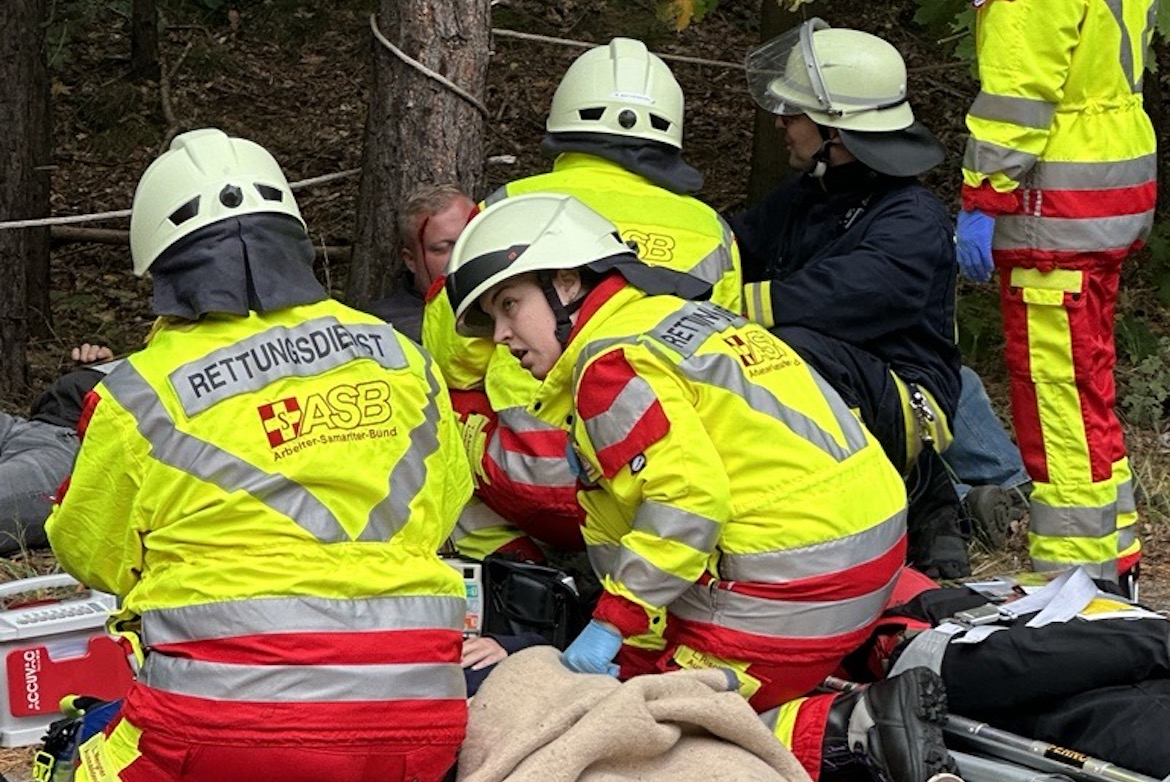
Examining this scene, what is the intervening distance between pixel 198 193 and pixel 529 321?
0.94 metres

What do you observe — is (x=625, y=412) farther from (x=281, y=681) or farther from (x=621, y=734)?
(x=281, y=681)

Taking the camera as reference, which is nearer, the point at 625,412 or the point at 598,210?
the point at 625,412

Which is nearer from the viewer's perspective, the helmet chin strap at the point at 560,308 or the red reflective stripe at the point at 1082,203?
the helmet chin strap at the point at 560,308

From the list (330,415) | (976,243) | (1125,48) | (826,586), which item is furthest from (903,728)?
(1125,48)

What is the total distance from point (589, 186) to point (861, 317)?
927 mm

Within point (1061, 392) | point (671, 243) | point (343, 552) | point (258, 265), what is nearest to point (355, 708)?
point (343, 552)

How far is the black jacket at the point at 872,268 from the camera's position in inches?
217

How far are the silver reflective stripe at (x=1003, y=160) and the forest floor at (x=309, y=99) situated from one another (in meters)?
3.16

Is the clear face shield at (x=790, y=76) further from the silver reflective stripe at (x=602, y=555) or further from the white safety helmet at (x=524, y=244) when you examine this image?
the silver reflective stripe at (x=602, y=555)

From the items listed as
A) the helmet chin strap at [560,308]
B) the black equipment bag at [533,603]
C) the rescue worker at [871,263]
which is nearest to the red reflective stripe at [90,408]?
the helmet chin strap at [560,308]

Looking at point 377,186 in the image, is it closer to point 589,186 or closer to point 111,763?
point 589,186

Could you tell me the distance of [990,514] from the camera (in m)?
6.16

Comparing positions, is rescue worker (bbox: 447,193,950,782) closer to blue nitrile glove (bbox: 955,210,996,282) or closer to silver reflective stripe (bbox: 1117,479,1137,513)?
blue nitrile glove (bbox: 955,210,996,282)

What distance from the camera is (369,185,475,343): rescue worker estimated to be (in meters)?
5.66
